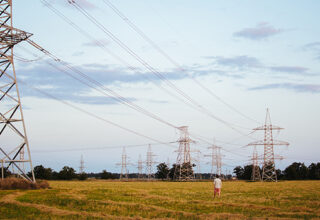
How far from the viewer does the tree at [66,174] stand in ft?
408

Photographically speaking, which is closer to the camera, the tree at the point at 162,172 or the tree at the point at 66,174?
the tree at the point at 66,174

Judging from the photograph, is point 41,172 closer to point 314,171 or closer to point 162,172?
point 162,172

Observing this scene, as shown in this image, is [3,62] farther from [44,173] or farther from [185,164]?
[44,173]

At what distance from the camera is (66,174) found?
410 feet

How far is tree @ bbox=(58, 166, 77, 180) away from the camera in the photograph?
408 ft

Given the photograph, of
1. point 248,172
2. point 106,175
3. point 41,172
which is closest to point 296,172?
point 248,172

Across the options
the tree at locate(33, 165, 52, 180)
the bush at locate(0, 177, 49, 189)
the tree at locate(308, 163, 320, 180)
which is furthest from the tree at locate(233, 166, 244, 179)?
the bush at locate(0, 177, 49, 189)

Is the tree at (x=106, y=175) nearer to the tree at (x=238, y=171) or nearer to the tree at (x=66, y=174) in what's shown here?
the tree at (x=66, y=174)

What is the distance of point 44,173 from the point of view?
11956cm

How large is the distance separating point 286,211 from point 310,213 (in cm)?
139

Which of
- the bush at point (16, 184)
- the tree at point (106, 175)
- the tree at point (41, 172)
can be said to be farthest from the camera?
the tree at point (106, 175)

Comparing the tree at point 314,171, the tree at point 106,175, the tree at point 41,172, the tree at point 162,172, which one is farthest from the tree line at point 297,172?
the tree at point 41,172

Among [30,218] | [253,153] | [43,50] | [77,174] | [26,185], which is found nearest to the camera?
[30,218]

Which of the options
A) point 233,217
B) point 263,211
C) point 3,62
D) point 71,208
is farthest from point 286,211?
point 3,62
